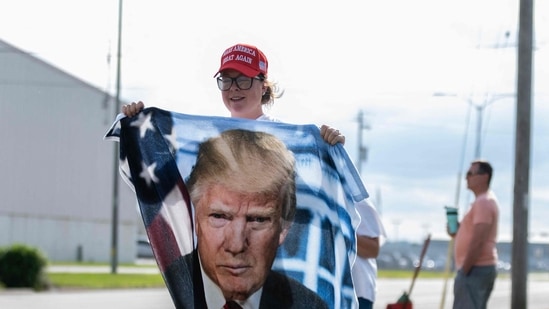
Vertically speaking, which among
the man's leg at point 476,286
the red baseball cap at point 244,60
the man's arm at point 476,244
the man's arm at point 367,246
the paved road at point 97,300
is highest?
the red baseball cap at point 244,60

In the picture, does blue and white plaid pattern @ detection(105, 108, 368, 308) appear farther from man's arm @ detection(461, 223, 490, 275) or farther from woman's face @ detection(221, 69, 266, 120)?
man's arm @ detection(461, 223, 490, 275)

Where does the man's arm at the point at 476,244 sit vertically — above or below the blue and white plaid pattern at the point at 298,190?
below

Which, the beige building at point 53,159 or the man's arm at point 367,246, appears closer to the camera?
the man's arm at point 367,246

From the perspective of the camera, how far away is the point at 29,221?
58062 millimetres

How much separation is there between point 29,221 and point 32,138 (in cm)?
491

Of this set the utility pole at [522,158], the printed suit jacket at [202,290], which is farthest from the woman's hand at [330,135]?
the utility pole at [522,158]

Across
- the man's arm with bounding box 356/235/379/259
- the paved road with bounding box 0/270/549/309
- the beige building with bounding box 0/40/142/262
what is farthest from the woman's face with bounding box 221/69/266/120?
the beige building with bounding box 0/40/142/262

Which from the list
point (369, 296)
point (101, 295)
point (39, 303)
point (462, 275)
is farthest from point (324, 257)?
point (101, 295)

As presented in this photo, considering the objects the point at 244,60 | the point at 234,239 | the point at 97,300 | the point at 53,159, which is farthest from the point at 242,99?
the point at 53,159

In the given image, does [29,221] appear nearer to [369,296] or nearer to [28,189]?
[28,189]

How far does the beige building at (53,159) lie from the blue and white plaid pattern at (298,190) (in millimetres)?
42740

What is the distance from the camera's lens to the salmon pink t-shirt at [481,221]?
9867mm

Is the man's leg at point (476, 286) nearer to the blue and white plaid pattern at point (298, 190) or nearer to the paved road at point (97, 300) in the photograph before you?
the blue and white plaid pattern at point (298, 190)

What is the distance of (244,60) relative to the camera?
5.36 metres
